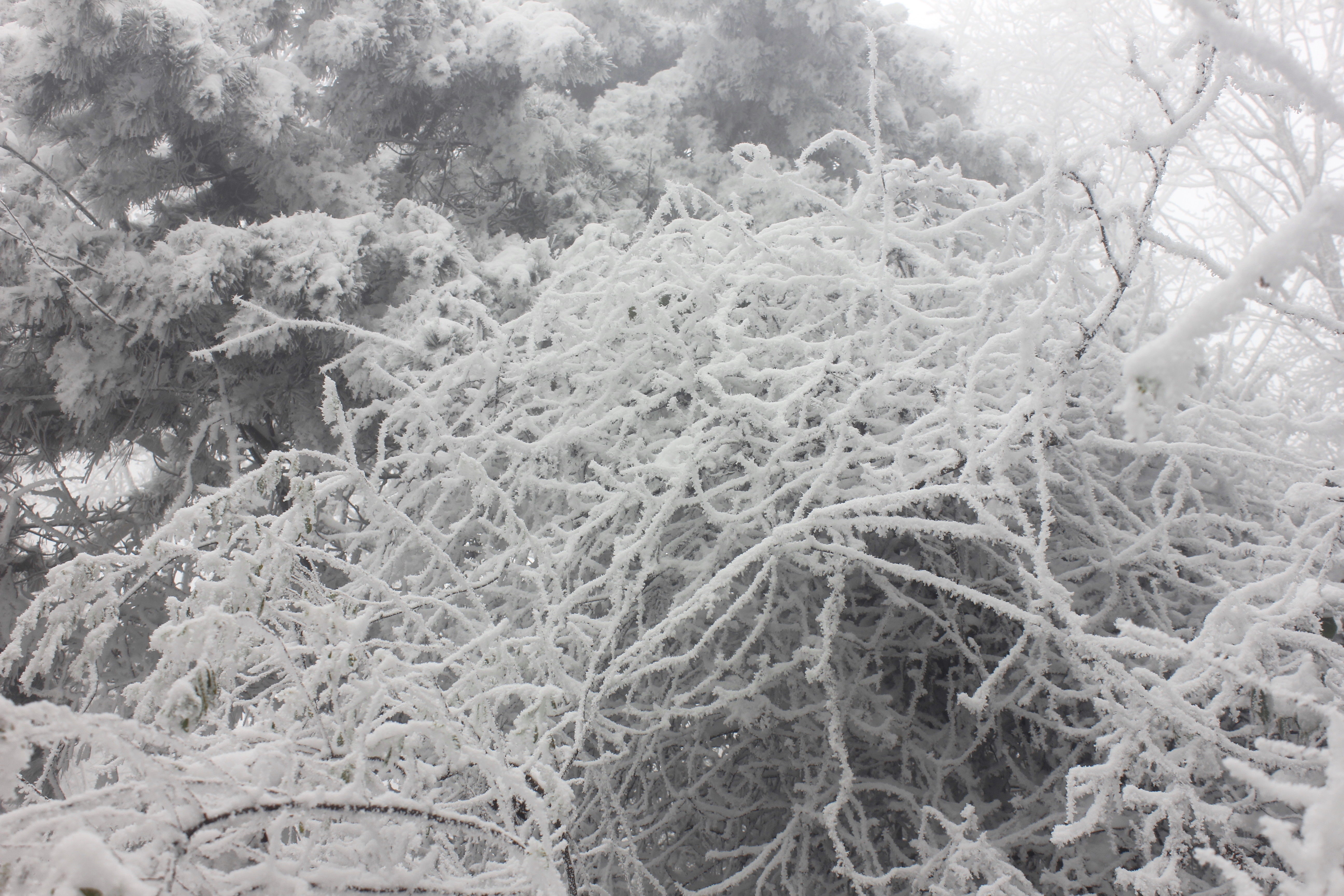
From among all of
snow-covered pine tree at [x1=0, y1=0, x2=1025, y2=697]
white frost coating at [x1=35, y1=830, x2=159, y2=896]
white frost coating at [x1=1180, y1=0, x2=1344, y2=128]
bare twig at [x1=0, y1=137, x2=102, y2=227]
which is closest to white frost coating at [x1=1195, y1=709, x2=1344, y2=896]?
white frost coating at [x1=1180, y1=0, x2=1344, y2=128]

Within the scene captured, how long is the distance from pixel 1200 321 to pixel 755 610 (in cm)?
170

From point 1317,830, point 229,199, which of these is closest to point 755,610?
point 1317,830

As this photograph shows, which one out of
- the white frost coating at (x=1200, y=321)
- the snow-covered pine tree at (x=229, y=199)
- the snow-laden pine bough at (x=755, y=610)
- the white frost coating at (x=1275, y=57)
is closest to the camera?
the white frost coating at (x=1200, y=321)

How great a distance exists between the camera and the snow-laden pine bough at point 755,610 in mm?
1130

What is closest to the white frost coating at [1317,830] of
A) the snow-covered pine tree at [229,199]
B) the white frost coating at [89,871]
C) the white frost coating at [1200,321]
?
the white frost coating at [1200,321]

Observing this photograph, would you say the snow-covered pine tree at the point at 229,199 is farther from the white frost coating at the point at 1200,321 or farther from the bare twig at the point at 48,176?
the white frost coating at the point at 1200,321

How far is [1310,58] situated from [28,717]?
8.45 meters

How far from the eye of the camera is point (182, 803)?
812mm

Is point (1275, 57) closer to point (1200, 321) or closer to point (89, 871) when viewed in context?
point (1200, 321)

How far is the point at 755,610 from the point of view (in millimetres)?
2207

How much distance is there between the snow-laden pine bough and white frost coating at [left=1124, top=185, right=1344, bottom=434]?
0.46m

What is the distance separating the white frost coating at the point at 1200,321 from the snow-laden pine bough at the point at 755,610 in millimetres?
460

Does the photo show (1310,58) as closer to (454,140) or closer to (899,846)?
(454,140)

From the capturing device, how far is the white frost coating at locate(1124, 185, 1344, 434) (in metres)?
0.61
